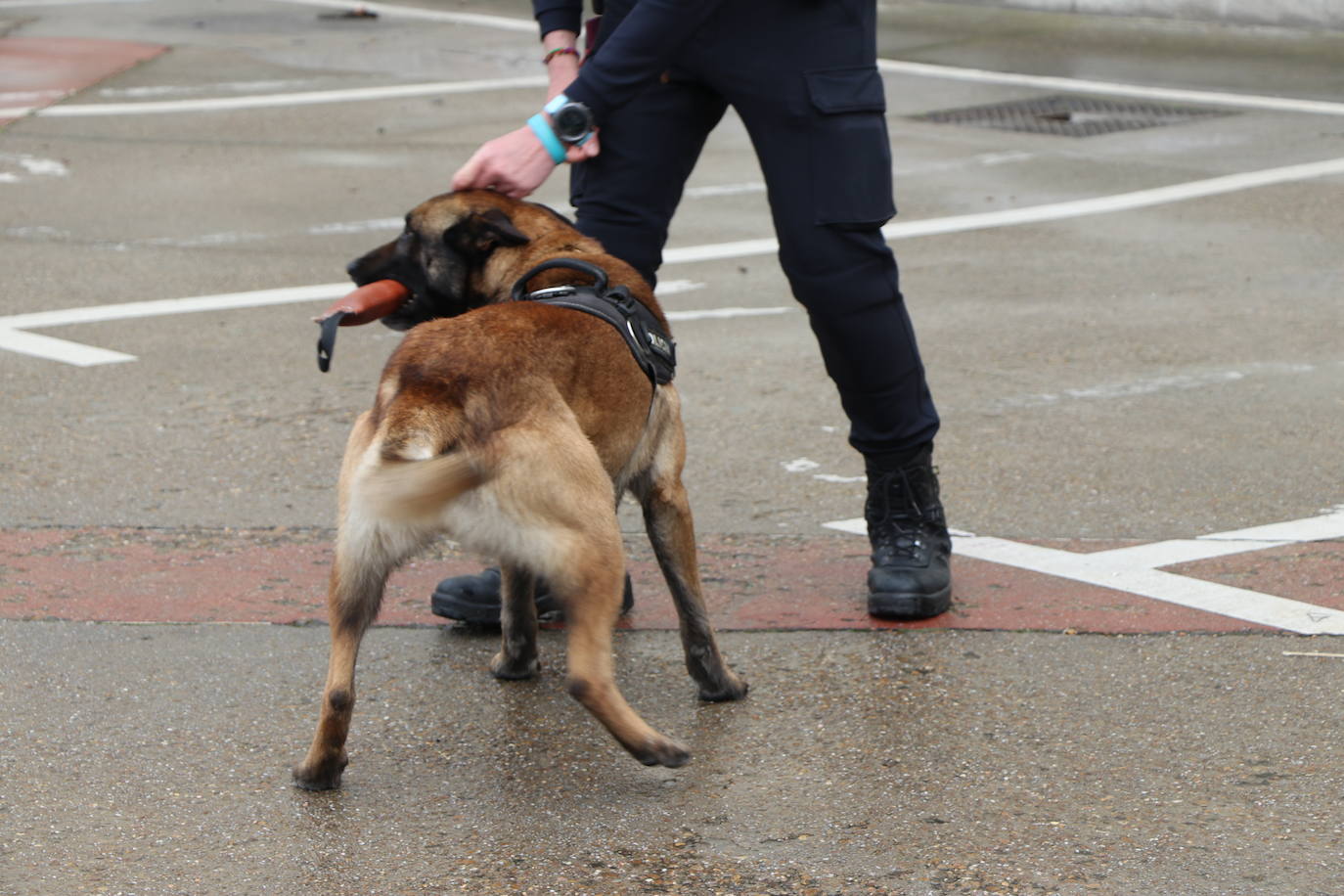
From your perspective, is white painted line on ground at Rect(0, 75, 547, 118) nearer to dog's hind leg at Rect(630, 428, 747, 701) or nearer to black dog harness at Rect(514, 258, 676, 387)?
black dog harness at Rect(514, 258, 676, 387)

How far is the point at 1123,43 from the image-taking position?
1458cm

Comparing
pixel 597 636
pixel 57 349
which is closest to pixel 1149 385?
pixel 597 636

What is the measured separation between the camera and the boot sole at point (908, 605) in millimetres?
4312

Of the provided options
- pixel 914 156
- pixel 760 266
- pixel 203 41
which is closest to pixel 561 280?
pixel 760 266

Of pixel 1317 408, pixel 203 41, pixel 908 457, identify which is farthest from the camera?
pixel 203 41

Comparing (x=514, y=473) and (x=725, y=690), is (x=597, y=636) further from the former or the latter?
(x=725, y=690)

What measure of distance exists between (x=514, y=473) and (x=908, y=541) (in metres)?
1.49

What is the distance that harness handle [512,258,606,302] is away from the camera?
381 centimetres

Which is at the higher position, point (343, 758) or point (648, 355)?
point (648, 355)

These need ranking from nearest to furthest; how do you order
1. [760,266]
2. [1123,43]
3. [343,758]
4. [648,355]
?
[343,758]
[648,355]
[760,266]
[1123,43]

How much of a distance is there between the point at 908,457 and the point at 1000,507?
78 centimetres

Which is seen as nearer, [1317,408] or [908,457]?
[908,457]

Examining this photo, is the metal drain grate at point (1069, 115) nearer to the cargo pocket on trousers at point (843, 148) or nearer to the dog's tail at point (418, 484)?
the cargo pocket on trousers at point (843, 148)

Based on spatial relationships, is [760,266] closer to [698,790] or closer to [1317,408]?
[1317,408]
